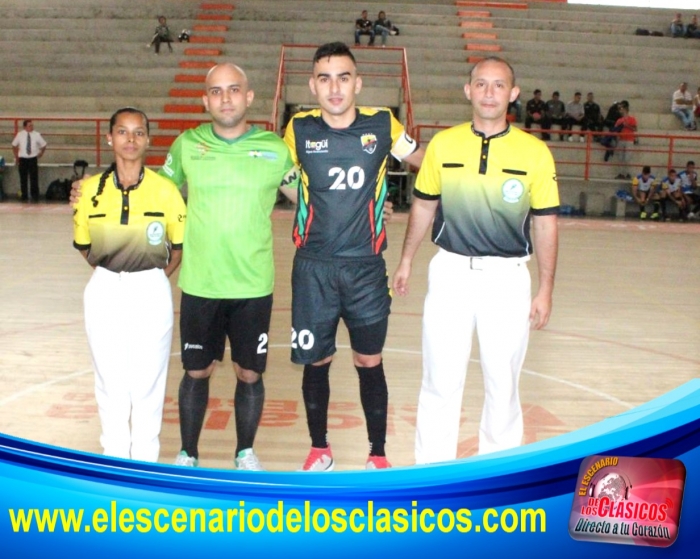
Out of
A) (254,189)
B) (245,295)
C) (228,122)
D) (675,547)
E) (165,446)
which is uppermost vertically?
(228,122)

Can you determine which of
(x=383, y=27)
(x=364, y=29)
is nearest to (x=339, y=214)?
(x=364, y=29)

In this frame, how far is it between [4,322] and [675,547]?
697 centimetres

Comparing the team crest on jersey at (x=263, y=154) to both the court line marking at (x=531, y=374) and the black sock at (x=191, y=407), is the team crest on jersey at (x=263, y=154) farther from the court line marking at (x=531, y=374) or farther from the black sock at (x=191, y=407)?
the court line marking at (x=531, y=374)

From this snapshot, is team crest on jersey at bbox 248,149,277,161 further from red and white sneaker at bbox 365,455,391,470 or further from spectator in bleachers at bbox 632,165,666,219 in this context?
spectator in bleachers at bbox 632,165,666,219

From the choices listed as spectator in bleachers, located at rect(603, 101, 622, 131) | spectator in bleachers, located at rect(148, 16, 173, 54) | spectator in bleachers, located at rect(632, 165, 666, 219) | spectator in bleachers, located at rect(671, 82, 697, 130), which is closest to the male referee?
spectator in bleachers, located at rect(632, 165, 666, 219)

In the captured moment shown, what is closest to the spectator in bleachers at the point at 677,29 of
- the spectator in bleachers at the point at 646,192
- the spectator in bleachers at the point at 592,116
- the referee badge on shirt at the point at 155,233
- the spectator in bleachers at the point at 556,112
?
the spectator in bleachers at the point at 592,116

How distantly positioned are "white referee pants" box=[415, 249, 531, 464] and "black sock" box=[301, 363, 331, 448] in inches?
→ 21.1

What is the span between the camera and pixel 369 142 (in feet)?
15.5

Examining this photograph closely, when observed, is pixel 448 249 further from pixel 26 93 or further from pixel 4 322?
pixel 26 93

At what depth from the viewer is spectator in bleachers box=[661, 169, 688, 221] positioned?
66.4 feet

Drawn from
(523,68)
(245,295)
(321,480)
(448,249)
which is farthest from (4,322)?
(523,68)

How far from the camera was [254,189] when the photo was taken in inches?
183

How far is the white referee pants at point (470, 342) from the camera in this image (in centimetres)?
462

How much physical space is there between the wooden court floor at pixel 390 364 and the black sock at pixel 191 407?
30cm
